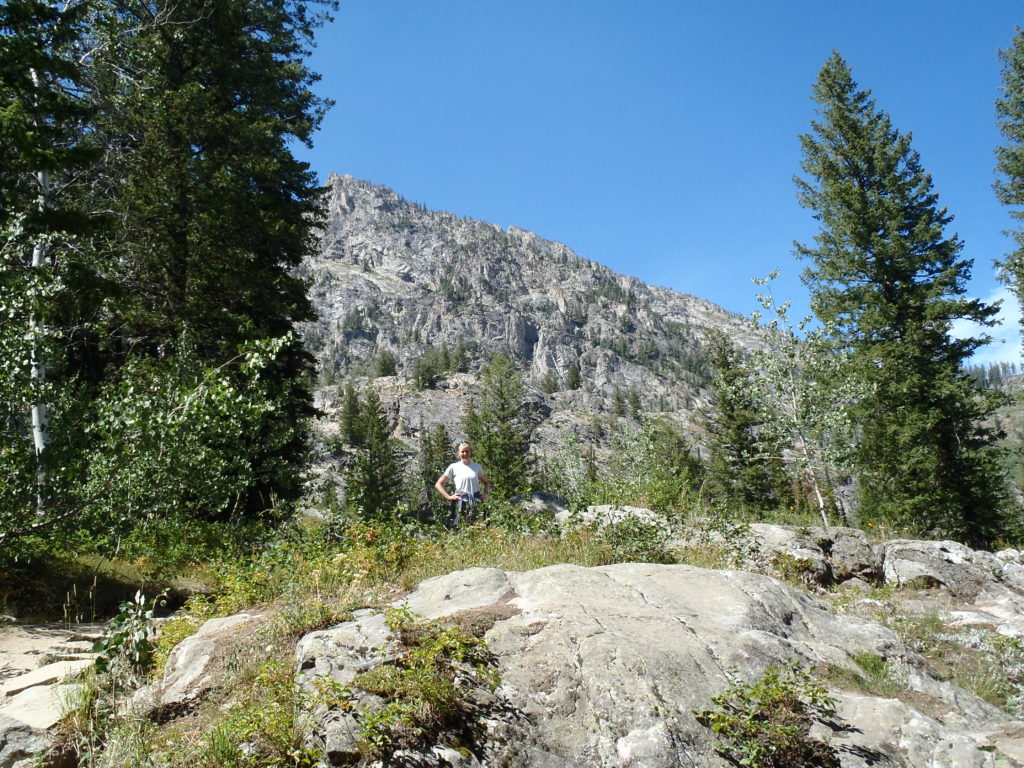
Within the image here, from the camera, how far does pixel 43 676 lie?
4477mm

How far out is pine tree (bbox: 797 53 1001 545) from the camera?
16.9 meters

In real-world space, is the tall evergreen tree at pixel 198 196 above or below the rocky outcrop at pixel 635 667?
above

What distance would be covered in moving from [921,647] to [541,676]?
4972mm

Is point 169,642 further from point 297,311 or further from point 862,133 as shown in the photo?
point 862,133

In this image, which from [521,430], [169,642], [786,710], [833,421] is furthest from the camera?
[521,430]

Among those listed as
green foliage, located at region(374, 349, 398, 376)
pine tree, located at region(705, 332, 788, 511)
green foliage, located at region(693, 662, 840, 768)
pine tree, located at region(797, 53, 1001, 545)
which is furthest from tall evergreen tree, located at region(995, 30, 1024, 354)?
green foliage, located at region(374, 349, 398, 376)

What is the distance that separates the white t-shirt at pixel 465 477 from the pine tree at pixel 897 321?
525 inches

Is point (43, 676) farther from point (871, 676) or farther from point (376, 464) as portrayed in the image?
point (376, 464)

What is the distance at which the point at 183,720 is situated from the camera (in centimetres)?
374

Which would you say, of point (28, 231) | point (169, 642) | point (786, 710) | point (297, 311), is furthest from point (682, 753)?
point (297, 311)

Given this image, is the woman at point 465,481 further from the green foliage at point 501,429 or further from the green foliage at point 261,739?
the green foliage at point 501,429

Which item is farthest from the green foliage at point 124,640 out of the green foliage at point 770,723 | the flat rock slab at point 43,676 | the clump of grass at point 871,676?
the clump of grass at point 871,676

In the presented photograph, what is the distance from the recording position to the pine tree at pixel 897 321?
16.9 m

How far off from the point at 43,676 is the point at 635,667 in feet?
15.3
